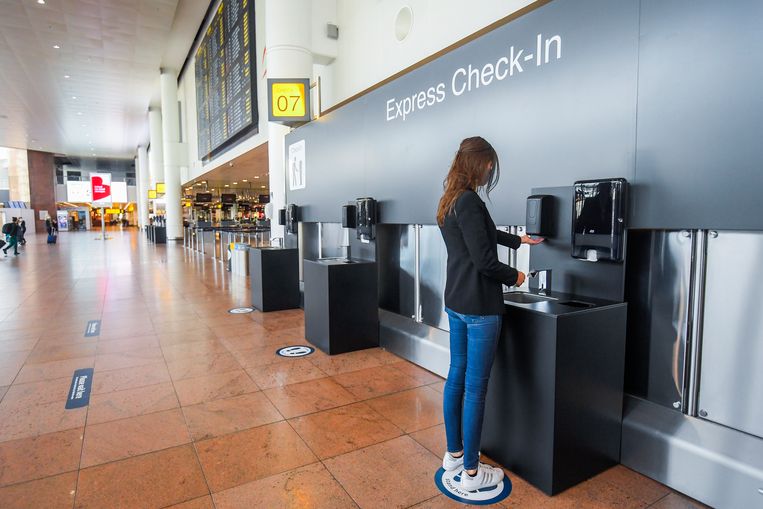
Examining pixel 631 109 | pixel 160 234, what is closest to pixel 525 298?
pixel 631 109

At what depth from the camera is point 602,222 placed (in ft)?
7.52

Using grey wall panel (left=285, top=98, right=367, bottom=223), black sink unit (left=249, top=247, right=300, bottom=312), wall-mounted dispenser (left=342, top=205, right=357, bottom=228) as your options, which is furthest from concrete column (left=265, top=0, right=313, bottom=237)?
wall-mounted dispenser (left=342, top=205, right=357, bottom=228)

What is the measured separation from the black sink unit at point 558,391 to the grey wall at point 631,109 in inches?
25.6

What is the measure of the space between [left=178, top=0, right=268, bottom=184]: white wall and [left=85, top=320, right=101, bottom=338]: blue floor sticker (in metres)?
5.35

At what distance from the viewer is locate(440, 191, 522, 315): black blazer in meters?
1.95

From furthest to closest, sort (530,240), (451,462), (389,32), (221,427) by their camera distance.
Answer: (389,32) → (221,427) → (530,240) → (451,462)

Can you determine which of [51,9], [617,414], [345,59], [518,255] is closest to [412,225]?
[518,255]

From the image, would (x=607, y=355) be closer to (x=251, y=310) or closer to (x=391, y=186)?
(x=391, y=186)

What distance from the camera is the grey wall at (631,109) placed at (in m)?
1.88

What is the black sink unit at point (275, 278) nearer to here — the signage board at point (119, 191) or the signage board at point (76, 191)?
the signage board at point (119, 191)

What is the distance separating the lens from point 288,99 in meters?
6.13

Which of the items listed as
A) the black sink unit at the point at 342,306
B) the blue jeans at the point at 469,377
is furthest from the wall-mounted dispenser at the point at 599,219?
the black sink unit at the point at 342,306

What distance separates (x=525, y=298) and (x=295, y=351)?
260 centimetres

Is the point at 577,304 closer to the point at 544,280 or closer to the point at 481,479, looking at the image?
the point at 544,280
